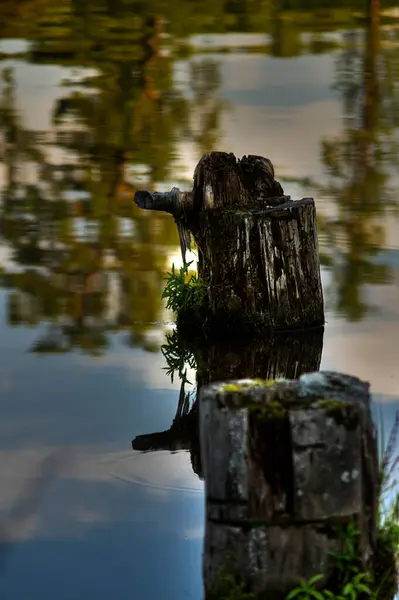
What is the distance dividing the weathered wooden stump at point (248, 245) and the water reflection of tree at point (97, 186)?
556mm

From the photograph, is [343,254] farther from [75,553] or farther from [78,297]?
[75,553]

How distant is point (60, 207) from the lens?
34.5ft

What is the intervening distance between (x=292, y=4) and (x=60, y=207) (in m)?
10.8

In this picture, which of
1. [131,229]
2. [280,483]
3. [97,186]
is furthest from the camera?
[97,186]

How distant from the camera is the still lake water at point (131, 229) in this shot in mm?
5117

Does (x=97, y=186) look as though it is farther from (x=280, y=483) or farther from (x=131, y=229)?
(x=280, y=483)

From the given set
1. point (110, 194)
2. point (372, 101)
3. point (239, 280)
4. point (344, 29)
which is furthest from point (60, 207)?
point (344, 29)

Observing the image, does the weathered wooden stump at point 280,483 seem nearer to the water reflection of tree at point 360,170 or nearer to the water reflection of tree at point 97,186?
the water reflection of tree at point 97,186

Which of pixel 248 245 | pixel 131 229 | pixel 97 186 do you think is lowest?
pixel 248 245

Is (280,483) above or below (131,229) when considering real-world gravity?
below

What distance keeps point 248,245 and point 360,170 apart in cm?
466

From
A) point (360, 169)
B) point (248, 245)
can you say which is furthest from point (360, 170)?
point (248, 245)

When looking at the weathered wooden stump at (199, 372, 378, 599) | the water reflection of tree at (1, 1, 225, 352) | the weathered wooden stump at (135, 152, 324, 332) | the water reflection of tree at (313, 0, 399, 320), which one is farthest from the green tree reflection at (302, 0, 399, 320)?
the weathered wooden stump at (199, 372, 378, 599)

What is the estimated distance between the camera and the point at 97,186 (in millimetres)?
11055
